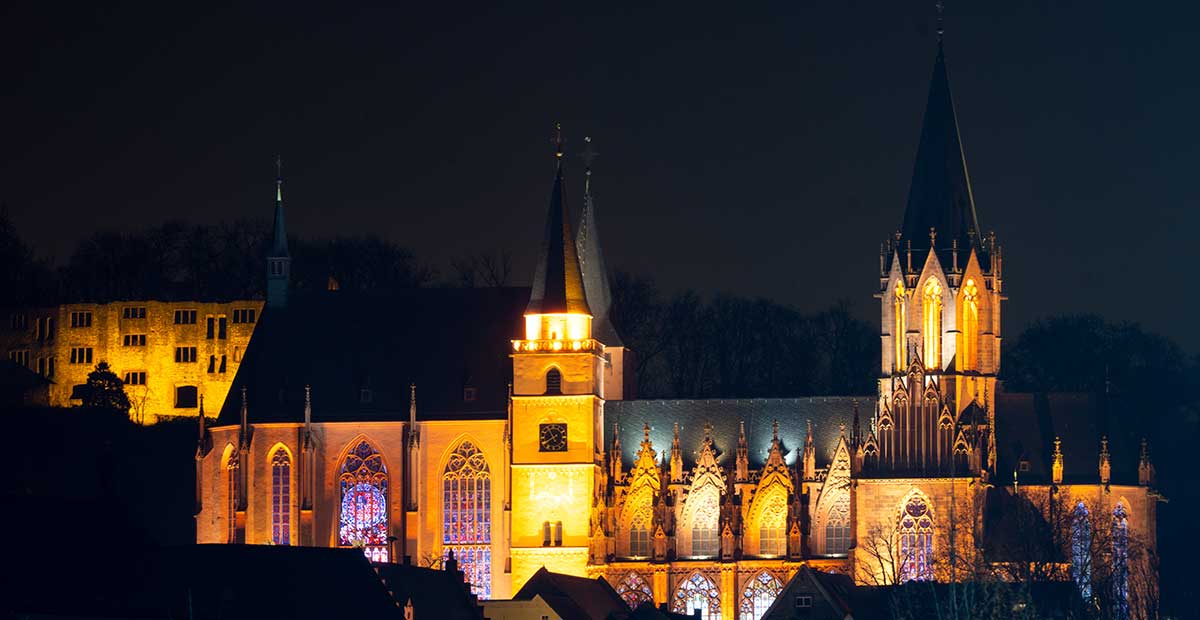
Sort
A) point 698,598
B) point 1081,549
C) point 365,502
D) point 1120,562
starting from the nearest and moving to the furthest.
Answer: point 1120,562
point 1081,549
point 698,598
point 365,502

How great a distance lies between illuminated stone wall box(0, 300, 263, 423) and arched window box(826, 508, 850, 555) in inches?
1806

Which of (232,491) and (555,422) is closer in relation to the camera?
(555,422)

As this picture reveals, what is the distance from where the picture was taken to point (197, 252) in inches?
6609

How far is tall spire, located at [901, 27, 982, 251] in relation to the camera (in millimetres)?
121938

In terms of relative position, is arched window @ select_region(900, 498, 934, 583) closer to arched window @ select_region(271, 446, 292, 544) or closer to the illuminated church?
the illuminated church

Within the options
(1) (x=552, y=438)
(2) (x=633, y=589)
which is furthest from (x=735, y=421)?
(2) (x=633, y=589)

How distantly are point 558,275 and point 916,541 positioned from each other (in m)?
18.0

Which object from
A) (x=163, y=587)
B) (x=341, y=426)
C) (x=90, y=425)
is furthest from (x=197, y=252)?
(x=163, y=587)

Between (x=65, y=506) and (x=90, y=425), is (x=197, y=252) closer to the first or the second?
(x=90, y=425)

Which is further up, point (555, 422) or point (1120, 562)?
point (555, 422)

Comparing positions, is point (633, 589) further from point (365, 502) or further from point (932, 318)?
point (932, 318)

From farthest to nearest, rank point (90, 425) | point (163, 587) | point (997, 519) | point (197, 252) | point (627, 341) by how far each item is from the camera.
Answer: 1. point (197, 252)
2. point (90, 425)
3. point (627, 341)
4. point (997, 519)
5. point (163, 587)

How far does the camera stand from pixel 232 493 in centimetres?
12738

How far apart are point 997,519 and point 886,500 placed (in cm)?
411
